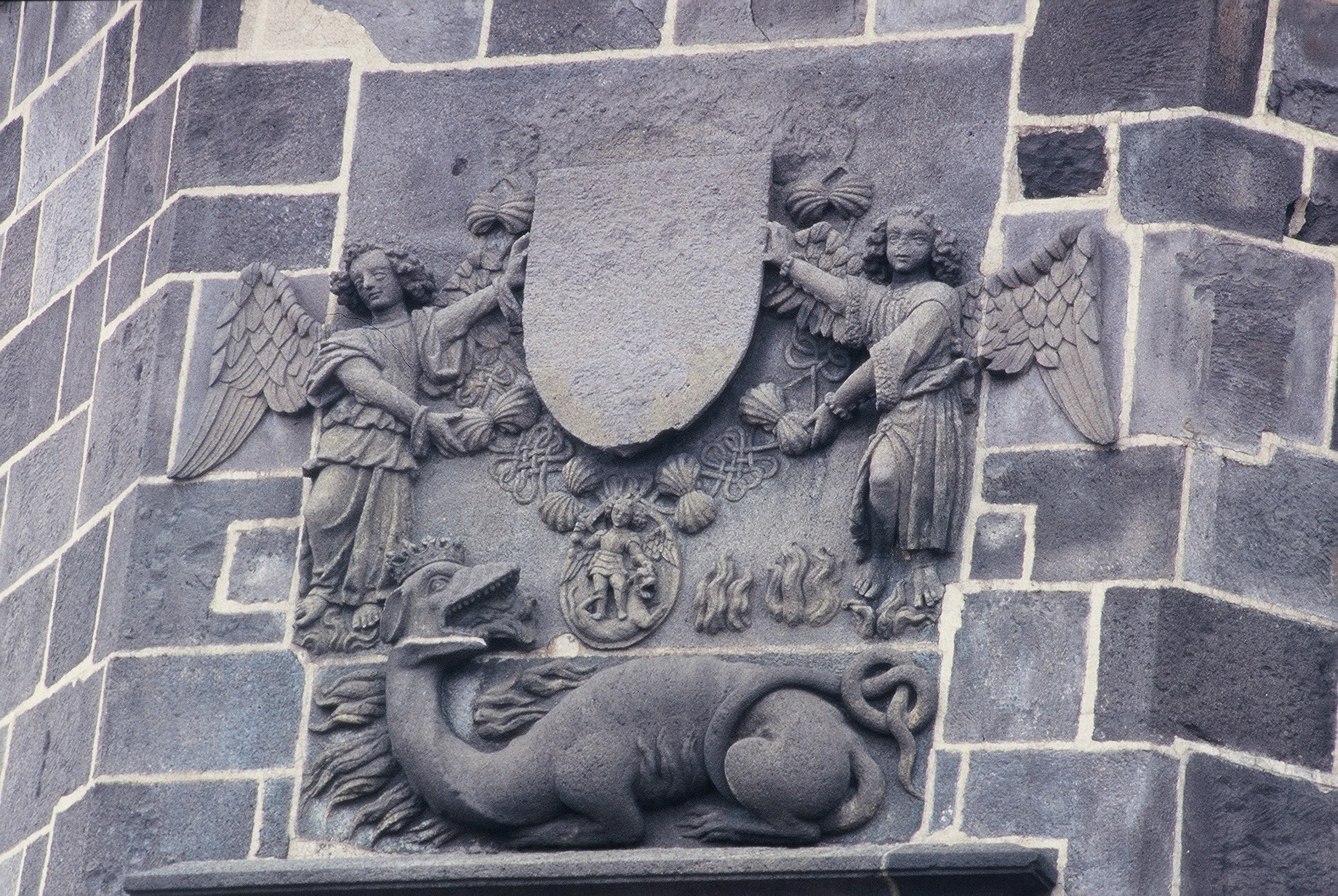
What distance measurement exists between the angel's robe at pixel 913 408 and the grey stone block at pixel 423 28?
1.43 m

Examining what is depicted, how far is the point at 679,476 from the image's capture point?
9.33 meters

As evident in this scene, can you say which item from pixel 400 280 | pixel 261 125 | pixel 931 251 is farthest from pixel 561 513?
pixel 261 125

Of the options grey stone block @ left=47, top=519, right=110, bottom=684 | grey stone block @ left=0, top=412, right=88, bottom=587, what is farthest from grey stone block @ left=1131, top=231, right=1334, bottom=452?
grey stone block @ left=0, top=412, right=88, bottom=587

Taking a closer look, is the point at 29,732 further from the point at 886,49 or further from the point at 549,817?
the point at 886,49

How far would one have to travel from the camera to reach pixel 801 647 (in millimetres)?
9055

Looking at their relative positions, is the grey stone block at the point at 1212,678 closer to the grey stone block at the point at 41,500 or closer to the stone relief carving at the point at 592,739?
the stone relief carving at the point at 592,739

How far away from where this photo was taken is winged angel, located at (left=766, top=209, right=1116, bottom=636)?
905 cm

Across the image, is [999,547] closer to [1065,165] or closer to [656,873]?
[1065,165]

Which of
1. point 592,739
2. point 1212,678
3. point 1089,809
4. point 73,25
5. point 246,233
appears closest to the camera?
point 1089,809

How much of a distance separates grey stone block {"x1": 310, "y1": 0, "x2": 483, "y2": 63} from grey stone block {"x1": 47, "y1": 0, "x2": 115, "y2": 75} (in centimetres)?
112

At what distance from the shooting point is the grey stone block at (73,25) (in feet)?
36.1

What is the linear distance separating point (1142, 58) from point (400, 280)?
80.1 inches

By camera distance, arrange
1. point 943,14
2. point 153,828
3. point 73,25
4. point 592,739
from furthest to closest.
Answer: point 73,25, point 943,14, point 153,828, point 592,739

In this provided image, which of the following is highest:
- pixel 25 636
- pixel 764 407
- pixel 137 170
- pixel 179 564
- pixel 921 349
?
pixel 137 170
